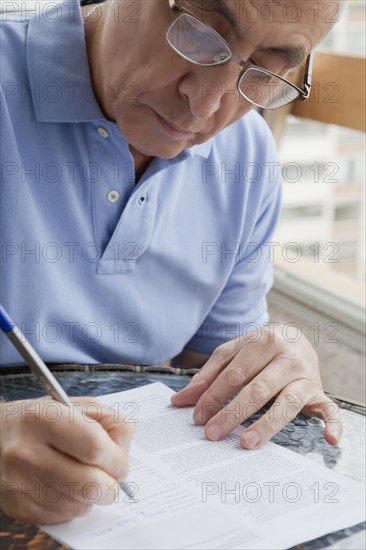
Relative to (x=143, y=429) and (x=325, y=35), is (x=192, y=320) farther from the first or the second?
(x=325, y=35)

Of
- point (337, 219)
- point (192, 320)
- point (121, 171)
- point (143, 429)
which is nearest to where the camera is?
point (143, 429)

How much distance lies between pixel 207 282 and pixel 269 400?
1.15 ft

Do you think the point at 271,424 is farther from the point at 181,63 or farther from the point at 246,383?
the point at 181,63

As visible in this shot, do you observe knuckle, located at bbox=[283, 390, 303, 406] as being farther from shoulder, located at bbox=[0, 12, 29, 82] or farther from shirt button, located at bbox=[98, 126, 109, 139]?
shoulder, located at bbox=[0, 12, 29, 82]

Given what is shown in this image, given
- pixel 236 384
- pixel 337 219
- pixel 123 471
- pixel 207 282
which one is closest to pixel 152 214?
pixel 207 282

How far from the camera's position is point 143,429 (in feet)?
3.15

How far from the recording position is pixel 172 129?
1067mm

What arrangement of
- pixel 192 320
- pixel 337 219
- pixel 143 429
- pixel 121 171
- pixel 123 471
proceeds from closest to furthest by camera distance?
pixel 123 471 → pixel 143 429 → pixel 121 171 → pixel 192 320 → pixel 337 219

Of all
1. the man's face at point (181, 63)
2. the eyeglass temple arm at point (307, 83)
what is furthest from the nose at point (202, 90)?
the eyeglass temple arm at point (307, 83)

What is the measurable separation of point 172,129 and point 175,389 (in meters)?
0.35

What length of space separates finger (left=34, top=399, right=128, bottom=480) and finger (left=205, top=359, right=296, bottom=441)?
22 centimetres

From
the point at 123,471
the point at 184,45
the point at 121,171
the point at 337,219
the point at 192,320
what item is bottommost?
the point at 337,219

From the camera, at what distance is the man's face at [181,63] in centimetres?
94

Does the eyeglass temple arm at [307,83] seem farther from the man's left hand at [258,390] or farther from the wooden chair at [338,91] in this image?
the wooden chair at [338,91]
